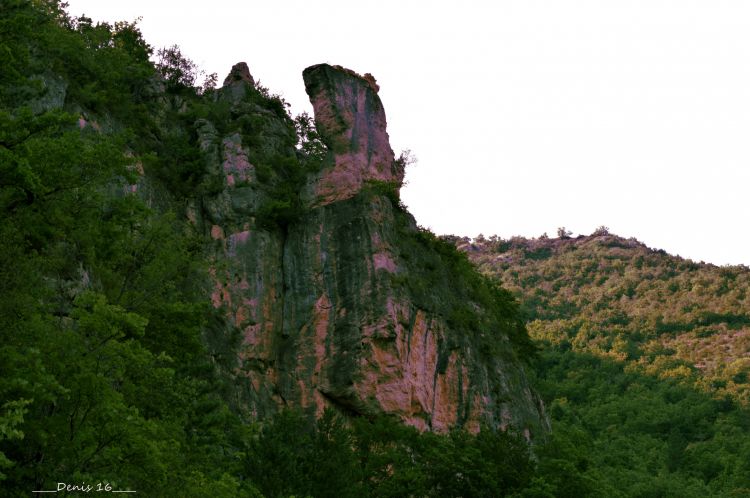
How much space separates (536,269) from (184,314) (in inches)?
3122

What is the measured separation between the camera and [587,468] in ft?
105

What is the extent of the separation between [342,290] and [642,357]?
42.7m

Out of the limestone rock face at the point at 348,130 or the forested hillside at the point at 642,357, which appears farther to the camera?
the forested hillside at the point at 642,357

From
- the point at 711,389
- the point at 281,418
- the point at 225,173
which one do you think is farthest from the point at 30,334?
the point at 711,389

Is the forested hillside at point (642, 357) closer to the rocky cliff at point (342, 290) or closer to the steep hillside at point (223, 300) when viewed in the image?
the rocky cliff at point (342, 290)

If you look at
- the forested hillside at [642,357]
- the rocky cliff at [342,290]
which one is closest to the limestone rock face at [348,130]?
the rocky cliff at [342,290]

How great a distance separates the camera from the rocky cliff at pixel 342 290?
1284 inches

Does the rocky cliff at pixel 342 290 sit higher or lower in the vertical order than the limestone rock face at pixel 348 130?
lower

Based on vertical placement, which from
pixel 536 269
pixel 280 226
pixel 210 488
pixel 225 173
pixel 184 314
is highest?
pixel 536 269

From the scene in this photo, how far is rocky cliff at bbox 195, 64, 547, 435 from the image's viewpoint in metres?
32.6

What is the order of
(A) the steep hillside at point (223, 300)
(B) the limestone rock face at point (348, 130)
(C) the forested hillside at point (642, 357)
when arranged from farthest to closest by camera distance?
1. (C) the forested hillside at point (642, 357)
2. (B) the limestone rock face at point (348, 130)
3. (A) the steep hillside at point (223, 300)

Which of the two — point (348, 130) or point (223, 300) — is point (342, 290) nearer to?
point (223, 300)

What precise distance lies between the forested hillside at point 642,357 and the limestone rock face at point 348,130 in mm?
14448

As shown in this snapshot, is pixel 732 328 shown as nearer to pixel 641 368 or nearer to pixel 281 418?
pixel 641 368
